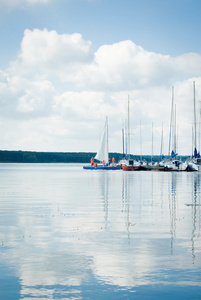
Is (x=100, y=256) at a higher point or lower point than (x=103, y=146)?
lower

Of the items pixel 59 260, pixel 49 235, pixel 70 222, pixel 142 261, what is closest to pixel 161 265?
Answer: pixel 142 261

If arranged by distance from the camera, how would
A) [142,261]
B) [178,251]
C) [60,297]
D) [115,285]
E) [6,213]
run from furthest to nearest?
[6,213] < [178,251] < [142,261] < [115,285] < [60,297]

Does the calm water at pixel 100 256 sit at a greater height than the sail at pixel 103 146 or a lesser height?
lesser

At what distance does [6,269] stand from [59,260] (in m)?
1.67

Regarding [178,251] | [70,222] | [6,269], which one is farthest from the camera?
[70,222]

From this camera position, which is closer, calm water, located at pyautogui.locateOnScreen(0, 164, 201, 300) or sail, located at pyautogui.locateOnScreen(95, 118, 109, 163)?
calm water, located at pyautogui.locateOnScreen(0, 164, 201, 300)

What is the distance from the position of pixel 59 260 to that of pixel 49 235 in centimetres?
473

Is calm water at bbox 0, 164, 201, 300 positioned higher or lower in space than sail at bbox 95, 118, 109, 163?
lower

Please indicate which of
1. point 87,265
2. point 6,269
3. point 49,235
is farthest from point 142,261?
point 49,235

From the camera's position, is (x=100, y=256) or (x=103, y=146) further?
(x=103, y=146)

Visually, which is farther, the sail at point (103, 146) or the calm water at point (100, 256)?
the sail at point (103, 146)

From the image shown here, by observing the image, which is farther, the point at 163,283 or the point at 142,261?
the point at 142,261

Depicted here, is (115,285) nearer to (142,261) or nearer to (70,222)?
(142,261)

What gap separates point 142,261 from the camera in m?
12.8
